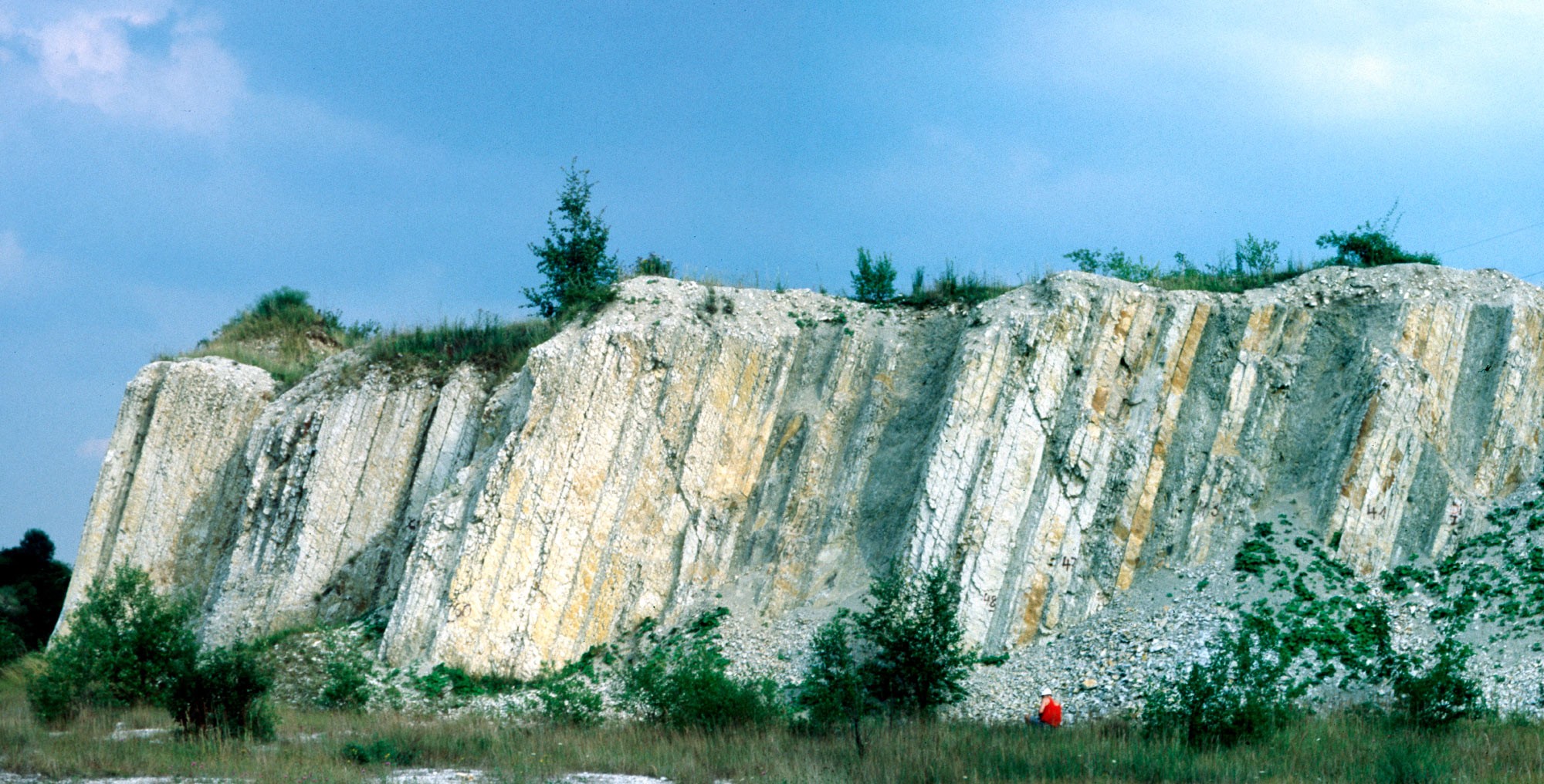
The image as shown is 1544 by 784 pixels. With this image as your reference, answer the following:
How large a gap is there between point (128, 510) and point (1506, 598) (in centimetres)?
2859

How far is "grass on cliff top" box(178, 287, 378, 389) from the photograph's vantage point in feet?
106

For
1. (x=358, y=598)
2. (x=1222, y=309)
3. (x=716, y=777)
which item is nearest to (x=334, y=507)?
(x=358, y=598)

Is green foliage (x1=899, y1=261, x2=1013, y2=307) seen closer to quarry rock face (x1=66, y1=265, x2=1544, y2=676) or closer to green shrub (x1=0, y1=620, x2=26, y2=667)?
quarry rock face (x1=66, y1=265, x2=1544, y2=676)

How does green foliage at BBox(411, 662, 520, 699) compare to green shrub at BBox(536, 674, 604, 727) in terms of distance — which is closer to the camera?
green shrub at BBox(536, 674, 604, 727)

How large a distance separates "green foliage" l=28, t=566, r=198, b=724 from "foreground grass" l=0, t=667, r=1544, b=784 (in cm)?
174

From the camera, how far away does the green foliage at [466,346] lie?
28688mm

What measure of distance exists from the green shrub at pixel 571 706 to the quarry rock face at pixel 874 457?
6.87ft

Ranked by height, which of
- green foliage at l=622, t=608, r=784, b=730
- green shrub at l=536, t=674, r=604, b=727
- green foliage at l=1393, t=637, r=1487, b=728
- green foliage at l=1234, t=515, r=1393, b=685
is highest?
green foliage at l=1234, t=515, r=1393, b=685

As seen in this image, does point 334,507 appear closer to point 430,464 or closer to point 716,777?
point 430,464

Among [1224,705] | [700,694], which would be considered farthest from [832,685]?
[1224,705]

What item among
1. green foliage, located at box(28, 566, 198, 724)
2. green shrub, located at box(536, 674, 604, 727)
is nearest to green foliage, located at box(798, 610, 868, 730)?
green shrub, located at box(536, 674, 604, 727)

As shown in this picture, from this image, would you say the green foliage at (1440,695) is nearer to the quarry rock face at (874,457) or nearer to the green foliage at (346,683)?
the quarry rock face at (874,457)

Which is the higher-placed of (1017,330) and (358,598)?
(1017,330)

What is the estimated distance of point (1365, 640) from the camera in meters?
21.1
